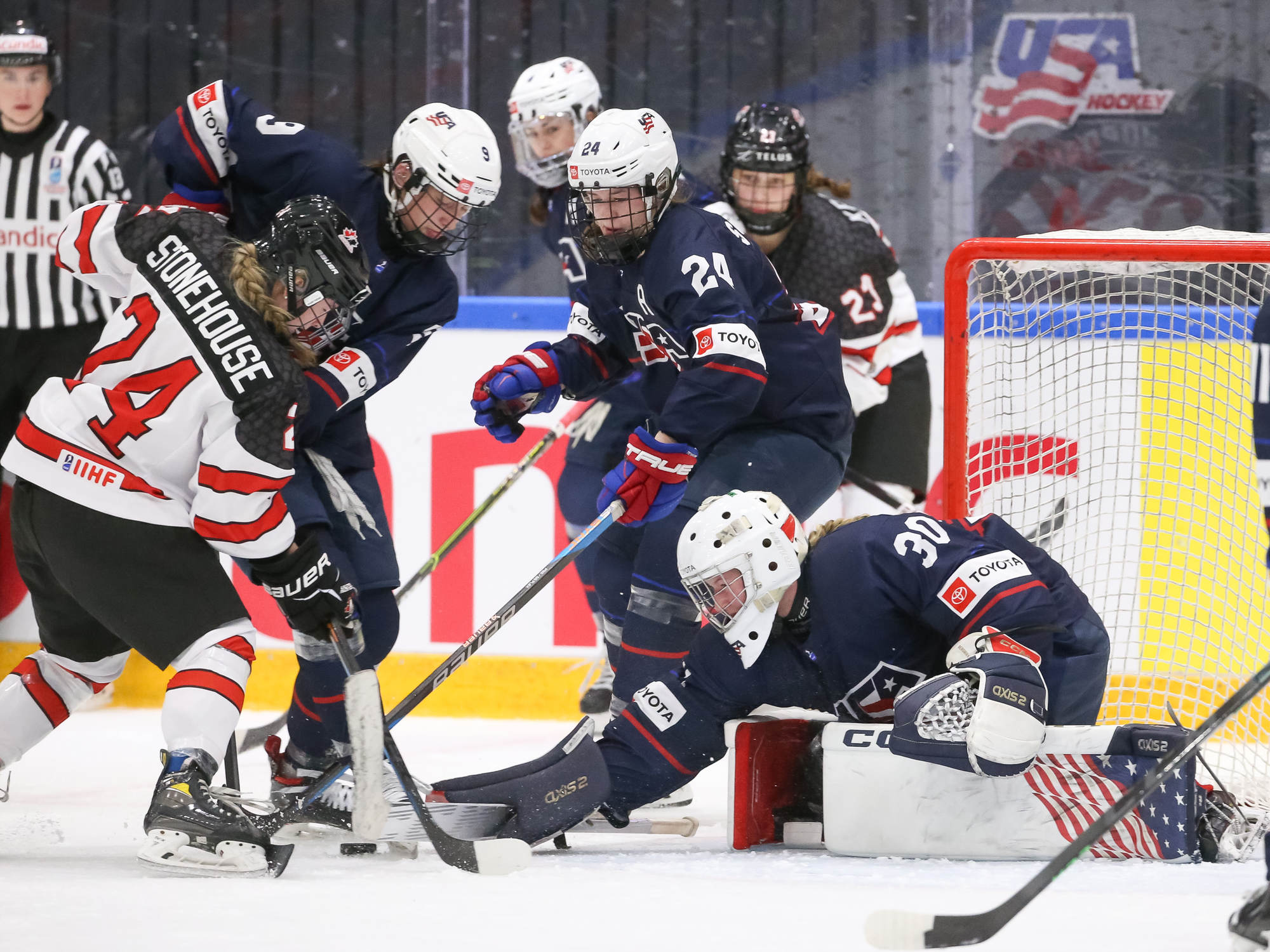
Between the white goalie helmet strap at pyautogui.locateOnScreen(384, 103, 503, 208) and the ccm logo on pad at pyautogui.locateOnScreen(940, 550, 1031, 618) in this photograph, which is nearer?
the ccm logo on pad at pyautogui.locateOnScreen(940, 550, 1031, 618)

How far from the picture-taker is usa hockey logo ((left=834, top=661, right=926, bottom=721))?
8.65ft

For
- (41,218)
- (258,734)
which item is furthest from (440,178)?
(41,218)

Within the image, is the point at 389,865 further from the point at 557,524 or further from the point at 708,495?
the point at 557,524

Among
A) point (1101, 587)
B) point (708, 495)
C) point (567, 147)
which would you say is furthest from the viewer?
point (567, 147)

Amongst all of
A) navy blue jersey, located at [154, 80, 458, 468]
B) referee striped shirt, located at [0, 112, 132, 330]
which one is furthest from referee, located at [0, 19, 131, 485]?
navy blue jersey, located at [154, 80, 458, 468]

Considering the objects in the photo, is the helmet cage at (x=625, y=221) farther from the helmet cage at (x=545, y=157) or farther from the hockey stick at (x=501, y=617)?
the helmet cage at (x=545, y=157)

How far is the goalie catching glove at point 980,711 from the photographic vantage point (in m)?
2.37

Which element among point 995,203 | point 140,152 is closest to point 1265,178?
point 995,203

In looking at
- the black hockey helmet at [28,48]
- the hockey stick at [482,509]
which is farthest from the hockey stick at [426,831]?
the black hockey helmet at [28,48]

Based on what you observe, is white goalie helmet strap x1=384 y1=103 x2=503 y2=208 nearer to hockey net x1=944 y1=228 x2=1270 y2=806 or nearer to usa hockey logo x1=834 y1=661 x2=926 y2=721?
hockey net x1=944 y1=228 x2=1270 y2=806

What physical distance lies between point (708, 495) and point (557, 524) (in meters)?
1.23

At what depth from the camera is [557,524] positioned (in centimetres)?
412

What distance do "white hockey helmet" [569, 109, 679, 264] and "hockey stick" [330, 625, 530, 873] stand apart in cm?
87

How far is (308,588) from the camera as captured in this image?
2488mm
